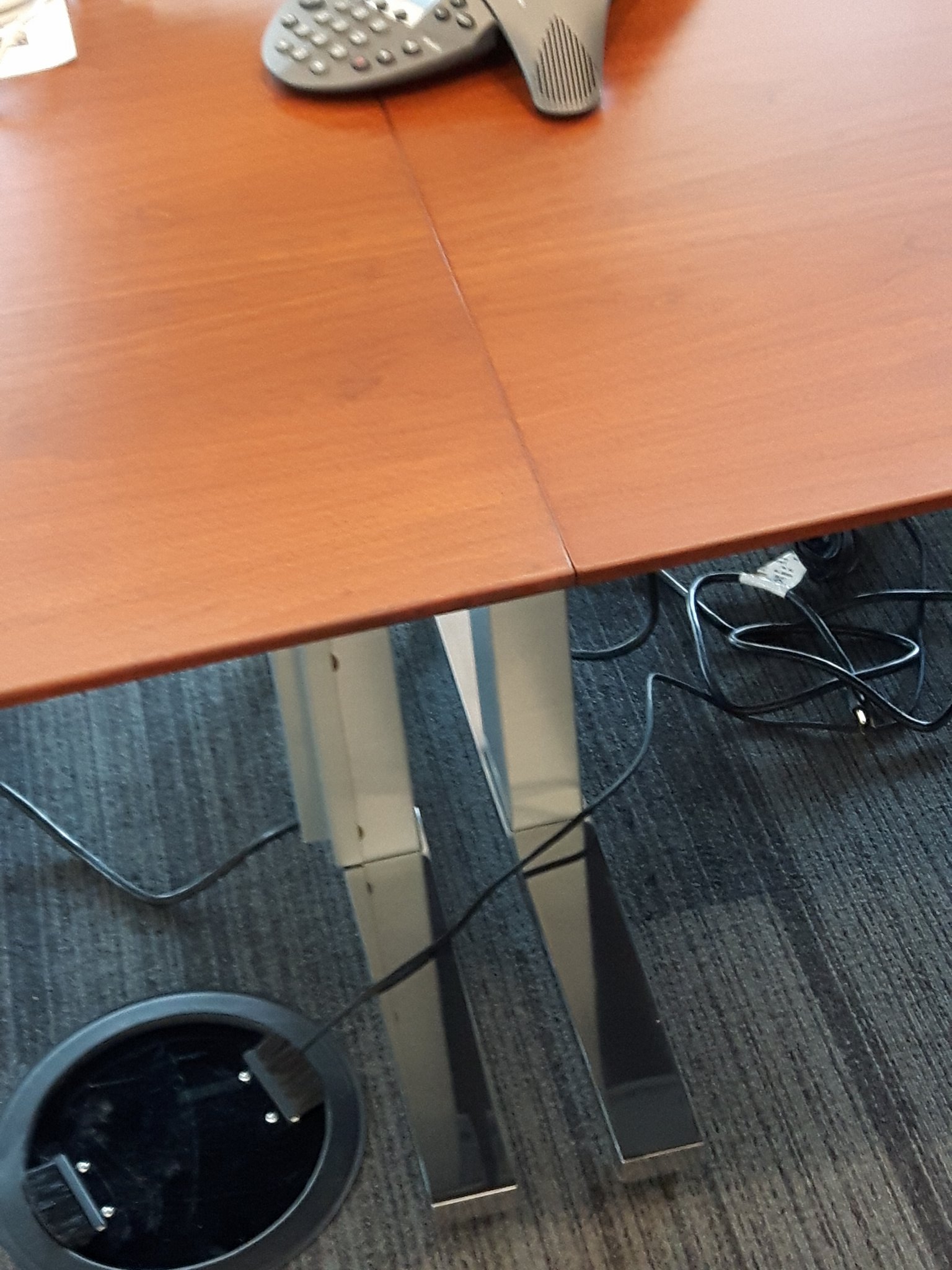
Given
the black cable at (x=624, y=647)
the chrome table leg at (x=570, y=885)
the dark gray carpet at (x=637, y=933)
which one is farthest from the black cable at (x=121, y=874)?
the black cable at (x=624, y=647)

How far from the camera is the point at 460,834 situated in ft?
4.32

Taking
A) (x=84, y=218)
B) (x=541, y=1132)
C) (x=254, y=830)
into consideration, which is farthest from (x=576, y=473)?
(x=254, y=830)

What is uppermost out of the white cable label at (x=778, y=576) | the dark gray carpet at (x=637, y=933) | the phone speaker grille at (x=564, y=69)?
the phone speaker grille at (x=564, y=69)

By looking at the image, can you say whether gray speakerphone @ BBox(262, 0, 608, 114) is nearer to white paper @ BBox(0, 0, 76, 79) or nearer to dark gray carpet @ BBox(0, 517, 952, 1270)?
white paper @ BBox(0, 0, 76, 79)

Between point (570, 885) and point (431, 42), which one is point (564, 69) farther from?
point (570, 885)

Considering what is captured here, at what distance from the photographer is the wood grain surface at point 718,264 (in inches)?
24.5

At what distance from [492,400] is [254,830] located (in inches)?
30.2

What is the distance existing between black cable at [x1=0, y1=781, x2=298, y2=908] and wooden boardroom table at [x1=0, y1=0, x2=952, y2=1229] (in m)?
0.29

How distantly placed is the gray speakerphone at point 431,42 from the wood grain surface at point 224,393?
26mm

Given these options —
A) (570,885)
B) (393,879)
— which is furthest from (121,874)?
(570,885)

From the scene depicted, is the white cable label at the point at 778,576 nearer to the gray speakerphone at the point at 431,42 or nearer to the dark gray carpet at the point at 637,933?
the dark gray carpet at the point at 637,933

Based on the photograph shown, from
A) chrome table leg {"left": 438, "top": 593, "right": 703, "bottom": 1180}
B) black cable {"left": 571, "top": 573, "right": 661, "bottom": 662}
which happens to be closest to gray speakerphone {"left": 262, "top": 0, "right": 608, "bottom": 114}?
chrome table leg {"left": 438, "top": 593, "right": 703, "bottom": 1180}

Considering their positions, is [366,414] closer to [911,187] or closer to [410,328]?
[410,328]

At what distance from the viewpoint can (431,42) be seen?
0.89 metres
